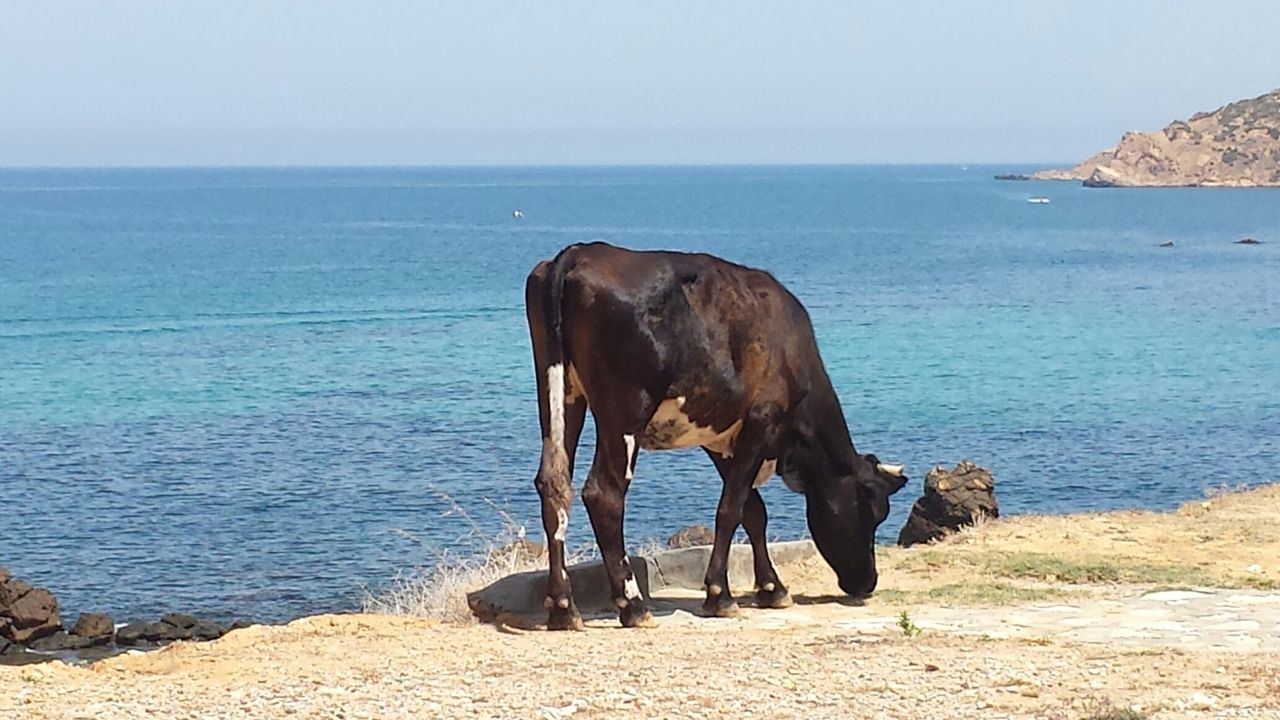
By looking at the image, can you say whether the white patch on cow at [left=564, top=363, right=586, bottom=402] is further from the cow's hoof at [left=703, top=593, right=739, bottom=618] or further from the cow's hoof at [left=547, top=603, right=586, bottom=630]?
the cow's hoof at [left=703, top=593, right=739, bottom=618]

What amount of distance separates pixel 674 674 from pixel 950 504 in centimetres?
1016

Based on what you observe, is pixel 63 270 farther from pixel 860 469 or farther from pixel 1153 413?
pixel 860 469

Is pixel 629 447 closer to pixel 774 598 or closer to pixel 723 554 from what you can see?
pixel 723 554

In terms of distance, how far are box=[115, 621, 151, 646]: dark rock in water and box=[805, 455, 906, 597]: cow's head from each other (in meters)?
8.05

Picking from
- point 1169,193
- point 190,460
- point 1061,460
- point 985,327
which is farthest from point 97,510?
point 1169,193

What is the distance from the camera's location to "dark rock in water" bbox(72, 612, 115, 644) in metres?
18.1

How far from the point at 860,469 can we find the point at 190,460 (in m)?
19.5

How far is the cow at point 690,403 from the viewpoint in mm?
11930

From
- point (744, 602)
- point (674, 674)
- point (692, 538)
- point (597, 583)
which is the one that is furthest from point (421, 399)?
point (674, 674)

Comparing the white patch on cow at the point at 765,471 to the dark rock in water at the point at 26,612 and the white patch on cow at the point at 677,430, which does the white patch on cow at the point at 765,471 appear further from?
the dark rock in water at the point at 26,612

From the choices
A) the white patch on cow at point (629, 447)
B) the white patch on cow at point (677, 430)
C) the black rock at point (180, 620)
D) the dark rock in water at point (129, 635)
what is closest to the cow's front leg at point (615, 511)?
the white patch on cow at point (629, 447)

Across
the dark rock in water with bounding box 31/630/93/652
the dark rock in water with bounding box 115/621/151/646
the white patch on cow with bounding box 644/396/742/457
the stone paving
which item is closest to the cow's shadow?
the stone paving

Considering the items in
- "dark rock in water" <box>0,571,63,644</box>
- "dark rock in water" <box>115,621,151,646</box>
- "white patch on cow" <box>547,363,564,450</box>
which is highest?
"white patch on cow" <box>547,363,564,450</box>

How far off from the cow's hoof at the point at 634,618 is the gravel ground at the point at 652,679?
0.81 meters
